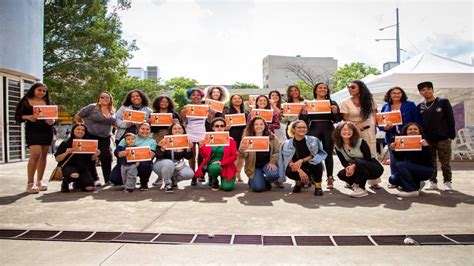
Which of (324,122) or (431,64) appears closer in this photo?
(324,122)

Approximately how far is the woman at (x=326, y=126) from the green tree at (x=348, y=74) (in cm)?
3443

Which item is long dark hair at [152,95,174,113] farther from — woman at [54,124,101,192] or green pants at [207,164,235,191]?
green pants at [207,164,235,191]

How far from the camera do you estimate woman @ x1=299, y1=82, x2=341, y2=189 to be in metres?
5.84

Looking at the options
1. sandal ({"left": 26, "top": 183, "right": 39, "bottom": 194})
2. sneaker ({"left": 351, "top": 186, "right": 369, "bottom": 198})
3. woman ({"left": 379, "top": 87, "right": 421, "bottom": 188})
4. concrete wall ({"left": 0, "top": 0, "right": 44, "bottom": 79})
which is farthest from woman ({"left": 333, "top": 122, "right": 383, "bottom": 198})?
concrete wall ({"left": 0, "top": 0, "right": 44, "bottom": 79})

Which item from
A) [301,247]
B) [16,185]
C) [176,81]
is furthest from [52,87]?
[176,81]

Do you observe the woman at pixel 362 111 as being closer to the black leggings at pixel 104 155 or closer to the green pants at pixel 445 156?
the green pants at pixel 445 156

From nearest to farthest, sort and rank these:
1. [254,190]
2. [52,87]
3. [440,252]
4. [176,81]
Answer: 1. [440,252]
2. [254,190]
3. [52,87]
4. [176,81]

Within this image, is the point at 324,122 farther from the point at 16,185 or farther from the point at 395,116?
the point at 16,185

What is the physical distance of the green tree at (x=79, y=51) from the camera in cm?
1619

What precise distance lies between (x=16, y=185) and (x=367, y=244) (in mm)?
5927

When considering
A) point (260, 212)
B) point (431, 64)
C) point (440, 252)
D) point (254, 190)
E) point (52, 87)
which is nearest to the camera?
point (440, 252)

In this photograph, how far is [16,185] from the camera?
6387mm

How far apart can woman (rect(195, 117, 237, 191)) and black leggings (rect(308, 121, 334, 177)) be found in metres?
1.32

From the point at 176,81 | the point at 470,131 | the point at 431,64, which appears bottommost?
the point at 470,131
